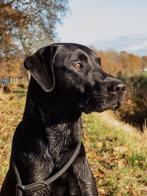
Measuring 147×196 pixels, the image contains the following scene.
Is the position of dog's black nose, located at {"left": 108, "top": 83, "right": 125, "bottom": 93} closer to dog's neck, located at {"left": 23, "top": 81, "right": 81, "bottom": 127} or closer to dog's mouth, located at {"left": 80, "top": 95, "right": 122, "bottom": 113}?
dog's mouth, located at {"left": 80, "top": 95, "right": 122, "bottom": 113}

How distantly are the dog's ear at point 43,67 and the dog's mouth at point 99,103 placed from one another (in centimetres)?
37

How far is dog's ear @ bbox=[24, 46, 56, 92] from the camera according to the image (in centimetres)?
523

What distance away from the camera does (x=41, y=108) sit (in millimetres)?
5375

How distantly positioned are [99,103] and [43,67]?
2.16 ft

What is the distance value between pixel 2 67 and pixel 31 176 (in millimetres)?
36743

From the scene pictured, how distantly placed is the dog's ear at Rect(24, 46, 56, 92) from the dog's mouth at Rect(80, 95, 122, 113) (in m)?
0.37

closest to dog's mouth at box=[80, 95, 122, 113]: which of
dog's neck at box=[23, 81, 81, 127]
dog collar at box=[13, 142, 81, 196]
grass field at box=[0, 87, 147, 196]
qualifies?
dog's neck at box=[23, 81, 81, 127]

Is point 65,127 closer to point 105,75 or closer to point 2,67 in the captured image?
point 105,75

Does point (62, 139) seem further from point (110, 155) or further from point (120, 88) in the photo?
point (110, 155)

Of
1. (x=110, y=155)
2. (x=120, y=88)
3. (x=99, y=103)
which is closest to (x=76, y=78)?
(x=99, y=103)

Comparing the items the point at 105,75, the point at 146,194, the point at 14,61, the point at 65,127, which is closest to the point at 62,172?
the point at 65,127

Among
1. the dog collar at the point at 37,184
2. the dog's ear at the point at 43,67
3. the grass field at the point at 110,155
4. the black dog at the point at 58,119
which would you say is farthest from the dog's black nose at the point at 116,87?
the grass field at the point at 110,155

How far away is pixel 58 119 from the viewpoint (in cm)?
545

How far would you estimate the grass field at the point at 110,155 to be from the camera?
28.5ft
